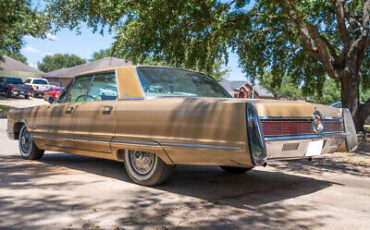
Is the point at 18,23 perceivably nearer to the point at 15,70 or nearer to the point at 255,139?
the point at 255,139

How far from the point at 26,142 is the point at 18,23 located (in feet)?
66.8

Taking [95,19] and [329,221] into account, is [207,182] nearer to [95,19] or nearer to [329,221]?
[329,221]

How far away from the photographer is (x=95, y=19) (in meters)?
11.3

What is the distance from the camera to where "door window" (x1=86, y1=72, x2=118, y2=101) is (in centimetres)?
494

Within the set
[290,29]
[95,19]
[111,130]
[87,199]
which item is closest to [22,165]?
[111,130]

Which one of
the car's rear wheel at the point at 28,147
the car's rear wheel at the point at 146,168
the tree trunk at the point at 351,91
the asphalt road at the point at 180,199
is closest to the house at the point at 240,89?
the tree trunk at the point at 351,91

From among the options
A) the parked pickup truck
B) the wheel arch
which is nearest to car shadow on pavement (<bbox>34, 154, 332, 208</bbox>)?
the wheel arch

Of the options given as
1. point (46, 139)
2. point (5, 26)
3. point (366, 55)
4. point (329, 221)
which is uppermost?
point (5, 26)

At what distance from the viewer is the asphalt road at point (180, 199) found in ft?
10.5

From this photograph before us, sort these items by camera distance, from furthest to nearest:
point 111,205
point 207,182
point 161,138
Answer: point 207,182, point 161,138, point 111,205

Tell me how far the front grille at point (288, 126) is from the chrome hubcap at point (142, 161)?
148 cm

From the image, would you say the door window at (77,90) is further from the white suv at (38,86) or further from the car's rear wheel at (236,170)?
the white suv at (38,86)

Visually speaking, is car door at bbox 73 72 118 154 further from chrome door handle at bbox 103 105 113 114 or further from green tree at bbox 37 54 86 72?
green tree at bbox 37 54 86 72

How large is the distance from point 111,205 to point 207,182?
170 centimetres
